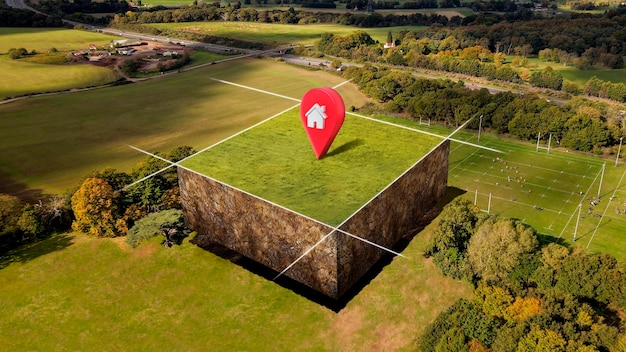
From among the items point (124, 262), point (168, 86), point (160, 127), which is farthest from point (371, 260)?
point (168, 86)

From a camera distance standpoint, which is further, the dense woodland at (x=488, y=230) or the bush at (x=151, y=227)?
the bush at (x=151, y=227)

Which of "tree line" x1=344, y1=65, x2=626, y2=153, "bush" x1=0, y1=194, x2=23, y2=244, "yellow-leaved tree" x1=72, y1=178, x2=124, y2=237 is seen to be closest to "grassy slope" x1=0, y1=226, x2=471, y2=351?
"bush" x1=0, y1=194, x2=23, y2=244

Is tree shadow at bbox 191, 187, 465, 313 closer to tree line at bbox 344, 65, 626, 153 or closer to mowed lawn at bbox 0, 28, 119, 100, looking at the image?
tree line at bbox 344, 65, 626, 153

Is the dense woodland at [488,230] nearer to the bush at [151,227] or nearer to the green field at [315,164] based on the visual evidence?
the bush at [151,227]

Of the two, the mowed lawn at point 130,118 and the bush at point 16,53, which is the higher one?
the bush at point 16,53

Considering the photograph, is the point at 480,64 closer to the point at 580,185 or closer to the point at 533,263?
the point at 580,185

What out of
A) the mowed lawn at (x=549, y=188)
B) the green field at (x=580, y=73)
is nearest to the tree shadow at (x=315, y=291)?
the mowed lawn at (x=549, y=188)

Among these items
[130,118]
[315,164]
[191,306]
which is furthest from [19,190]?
Result: [315,164]

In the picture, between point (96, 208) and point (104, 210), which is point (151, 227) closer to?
point (104, 210)
